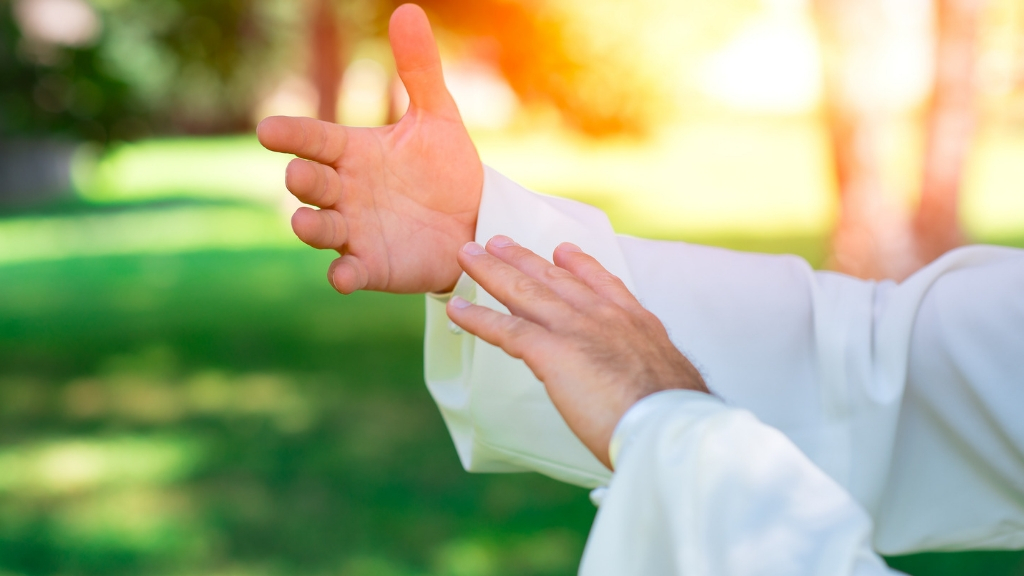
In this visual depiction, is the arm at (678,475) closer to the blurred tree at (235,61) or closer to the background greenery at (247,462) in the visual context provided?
the background greenery at (247,462)

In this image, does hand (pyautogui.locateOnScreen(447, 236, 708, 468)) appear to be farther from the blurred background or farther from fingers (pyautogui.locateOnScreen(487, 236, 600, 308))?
the blurred background

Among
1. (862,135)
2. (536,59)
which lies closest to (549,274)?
(862,135)

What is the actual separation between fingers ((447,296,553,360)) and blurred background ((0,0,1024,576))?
2078 millimetres

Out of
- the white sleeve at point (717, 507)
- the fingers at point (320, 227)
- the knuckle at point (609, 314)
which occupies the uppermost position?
the knuckle at point (609, 314)

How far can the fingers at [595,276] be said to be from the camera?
110cm

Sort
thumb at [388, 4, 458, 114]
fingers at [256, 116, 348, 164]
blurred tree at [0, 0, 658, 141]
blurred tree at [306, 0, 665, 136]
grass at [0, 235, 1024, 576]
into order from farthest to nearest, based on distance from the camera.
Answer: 1. blurred tree at [306, 0, 665, 136]
2. blurred tree at [0, 0, 658, 141]
3. grass at [0, 235, 1024, 576]
4. thumb at [388, 4, 458, 114]
5. fingers at [256, 116, 348, 164]

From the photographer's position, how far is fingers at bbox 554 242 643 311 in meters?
1.10

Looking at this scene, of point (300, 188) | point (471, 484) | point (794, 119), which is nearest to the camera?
point (300, 188)

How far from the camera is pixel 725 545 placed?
89 cm

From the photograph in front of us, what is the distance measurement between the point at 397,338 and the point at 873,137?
328 cm

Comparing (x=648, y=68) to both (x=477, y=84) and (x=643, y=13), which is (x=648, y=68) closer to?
(x=643, y=13)

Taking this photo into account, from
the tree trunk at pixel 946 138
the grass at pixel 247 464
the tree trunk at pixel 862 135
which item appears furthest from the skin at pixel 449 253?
the tree trunk at pixel 946 138

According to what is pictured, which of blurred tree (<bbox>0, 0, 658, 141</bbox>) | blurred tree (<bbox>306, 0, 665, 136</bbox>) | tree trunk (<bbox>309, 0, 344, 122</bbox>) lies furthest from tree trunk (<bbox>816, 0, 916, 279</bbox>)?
tree trunk (<bbox>309, 0, 344, 122</bbox>)

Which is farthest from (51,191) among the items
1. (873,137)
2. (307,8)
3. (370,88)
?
(370,88)
